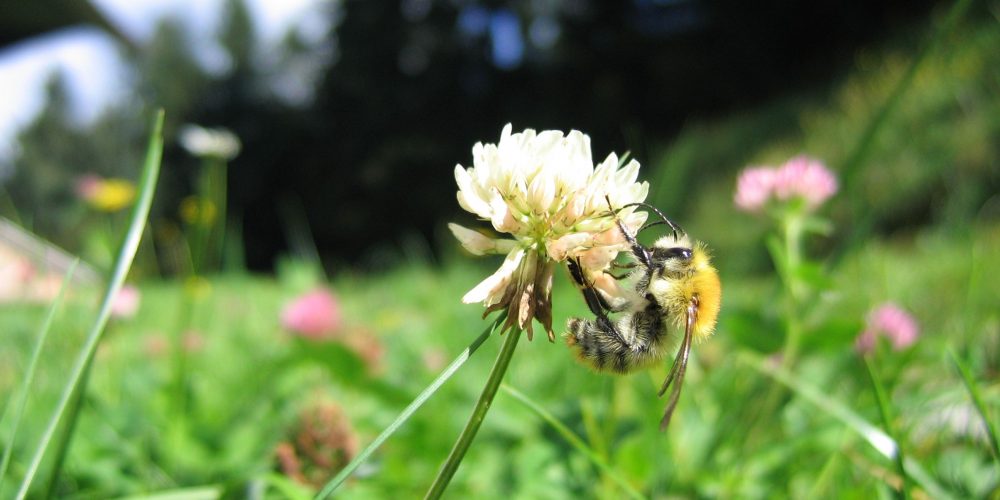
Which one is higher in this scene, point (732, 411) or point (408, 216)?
point (732, 411)

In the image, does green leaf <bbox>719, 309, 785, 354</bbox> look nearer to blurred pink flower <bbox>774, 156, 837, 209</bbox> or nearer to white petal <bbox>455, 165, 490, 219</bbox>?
blurred pink flower <bbox>774, 156, 837, 209</bbox>

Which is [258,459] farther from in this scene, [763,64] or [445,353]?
[763,64]

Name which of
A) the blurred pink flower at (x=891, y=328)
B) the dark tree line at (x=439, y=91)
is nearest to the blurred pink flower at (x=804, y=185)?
the blurred pink flower at (x=891, y=328)

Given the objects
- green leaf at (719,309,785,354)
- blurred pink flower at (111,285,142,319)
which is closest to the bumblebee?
green leaf at (719,309,785,354)

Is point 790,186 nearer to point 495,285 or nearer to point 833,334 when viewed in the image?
point 833,334

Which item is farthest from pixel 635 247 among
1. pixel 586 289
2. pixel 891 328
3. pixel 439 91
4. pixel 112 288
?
pixel 439 91

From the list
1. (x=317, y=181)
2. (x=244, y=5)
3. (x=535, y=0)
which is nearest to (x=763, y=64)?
(x=535, y=0)
